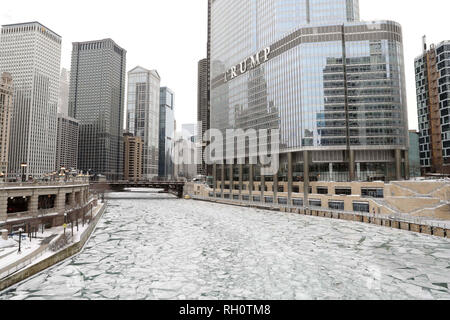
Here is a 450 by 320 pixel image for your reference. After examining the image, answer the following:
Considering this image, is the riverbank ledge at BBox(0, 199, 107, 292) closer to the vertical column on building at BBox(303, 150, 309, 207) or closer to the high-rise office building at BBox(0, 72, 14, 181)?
the vertical column on building at BBox(303, 150, 309, 207)

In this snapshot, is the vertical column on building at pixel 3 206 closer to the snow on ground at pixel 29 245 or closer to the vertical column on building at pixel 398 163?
the snow on ground at pixel 29 245

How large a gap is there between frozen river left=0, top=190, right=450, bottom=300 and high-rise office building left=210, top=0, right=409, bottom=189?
48.4 metres

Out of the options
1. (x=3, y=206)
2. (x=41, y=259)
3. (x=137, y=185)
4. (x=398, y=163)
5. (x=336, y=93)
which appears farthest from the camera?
(x=137, y=185)

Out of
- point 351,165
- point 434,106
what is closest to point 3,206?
point 351,165

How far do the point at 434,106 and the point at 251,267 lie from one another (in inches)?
4934

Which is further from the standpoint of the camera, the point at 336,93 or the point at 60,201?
the point at 336,93

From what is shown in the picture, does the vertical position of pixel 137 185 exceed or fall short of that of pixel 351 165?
it falls short

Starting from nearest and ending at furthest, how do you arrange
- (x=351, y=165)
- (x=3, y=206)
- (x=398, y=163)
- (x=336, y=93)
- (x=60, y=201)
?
1. (x=3, y=206)
2. (x=60, y=201)
3. (x=398, y=163)
4. (x=351, y=165)
5. (x=336, y=93)

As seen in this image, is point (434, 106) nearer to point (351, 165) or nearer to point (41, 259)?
point (351, 165)

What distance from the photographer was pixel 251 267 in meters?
30.2

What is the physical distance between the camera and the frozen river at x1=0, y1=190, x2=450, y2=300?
23266 millimetres

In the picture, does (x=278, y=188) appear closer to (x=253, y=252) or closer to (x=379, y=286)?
(x=253, y=252)
